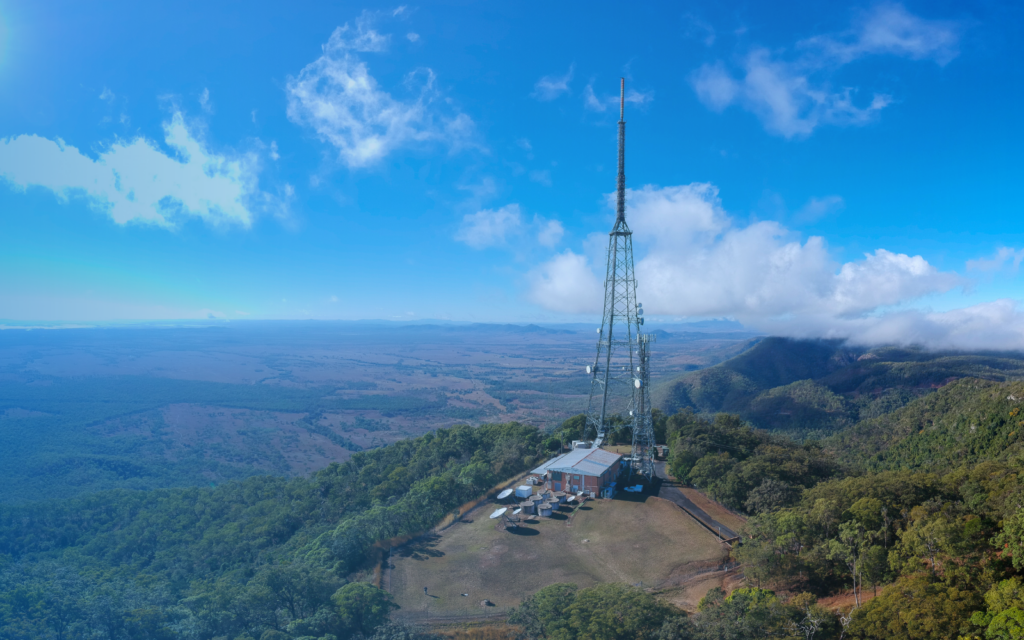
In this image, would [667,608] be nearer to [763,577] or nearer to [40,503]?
[763,577]

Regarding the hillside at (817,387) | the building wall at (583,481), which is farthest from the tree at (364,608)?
the hillside at (817,387)

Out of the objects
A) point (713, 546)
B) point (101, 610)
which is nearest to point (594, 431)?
point (713, 546)

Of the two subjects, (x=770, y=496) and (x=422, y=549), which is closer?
(x=770, y=496)

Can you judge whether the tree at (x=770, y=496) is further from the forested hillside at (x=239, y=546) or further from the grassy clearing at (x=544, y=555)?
the forested hillside at (x=239, y=546)

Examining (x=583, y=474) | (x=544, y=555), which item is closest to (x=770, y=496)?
(x=583, y=474)

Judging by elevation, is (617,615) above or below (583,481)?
above

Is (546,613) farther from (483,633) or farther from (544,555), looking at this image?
(544,555)

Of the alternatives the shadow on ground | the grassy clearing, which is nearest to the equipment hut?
the grassy clearing
